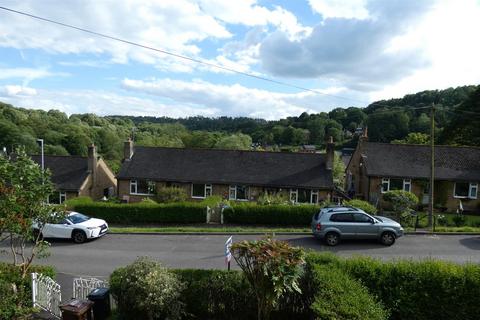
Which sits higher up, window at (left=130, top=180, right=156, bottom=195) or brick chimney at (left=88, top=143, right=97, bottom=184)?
brick chimney at (left=88, top=143, right=97, bottom=184)

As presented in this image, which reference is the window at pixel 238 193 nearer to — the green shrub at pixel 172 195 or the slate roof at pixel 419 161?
the green shrub at pixel 172 195

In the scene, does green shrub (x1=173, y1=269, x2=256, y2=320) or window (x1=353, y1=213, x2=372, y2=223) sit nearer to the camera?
green shrub (x1=173, y1=269, x2=256, y2=320)

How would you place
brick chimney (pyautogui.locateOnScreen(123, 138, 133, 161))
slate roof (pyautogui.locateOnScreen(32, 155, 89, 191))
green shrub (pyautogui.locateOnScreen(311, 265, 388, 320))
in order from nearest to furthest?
green shrub (pyautogui.locateOnScreen(311, 265, 388, 320)) < slate roof (pyautogui.locateOnScreen(32, 155, 89, 191)) < brick chimney (pyautogui.locateOnScreen(123, 138, 133, 161))

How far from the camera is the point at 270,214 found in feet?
80.6

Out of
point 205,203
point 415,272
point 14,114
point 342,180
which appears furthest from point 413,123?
point 14,114

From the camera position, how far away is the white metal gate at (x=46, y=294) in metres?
11.0

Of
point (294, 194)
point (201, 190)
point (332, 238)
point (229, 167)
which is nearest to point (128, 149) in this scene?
point (201, 190)

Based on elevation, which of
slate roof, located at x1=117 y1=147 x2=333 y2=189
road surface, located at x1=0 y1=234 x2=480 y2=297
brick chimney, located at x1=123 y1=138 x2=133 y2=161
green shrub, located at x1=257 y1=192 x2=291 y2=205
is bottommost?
road surface, located at x1=0 y1=234 x2=480 y2=297

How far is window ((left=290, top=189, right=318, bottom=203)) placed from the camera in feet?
99.5

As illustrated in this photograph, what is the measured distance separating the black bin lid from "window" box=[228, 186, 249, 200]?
20877mm

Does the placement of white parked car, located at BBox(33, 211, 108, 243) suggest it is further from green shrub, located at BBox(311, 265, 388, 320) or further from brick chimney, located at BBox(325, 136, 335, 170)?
brick chimney, located at BBox(325, 136, 335, 170)

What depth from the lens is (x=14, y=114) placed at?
98.9m

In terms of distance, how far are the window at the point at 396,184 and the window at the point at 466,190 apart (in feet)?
11.8

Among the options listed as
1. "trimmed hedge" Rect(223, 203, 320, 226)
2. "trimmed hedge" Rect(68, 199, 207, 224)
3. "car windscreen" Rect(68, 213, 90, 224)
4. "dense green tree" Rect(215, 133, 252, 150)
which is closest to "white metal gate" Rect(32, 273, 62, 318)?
"car windscreen" Rect(68, 213, 90, 224)
